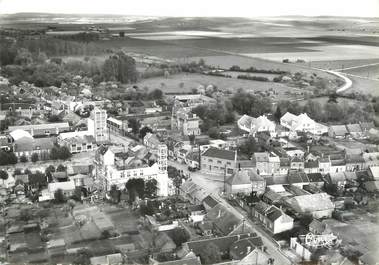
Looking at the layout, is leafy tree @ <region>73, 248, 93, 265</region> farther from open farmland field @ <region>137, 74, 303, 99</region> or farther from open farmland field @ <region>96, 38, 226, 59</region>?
open farmland field @ <region>137, 74, 303, 99</region>

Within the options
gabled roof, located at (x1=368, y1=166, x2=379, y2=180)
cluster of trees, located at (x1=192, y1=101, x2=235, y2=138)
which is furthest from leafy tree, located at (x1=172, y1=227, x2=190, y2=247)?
cluster of trees, located at (x1=192, y1=101, x2=235, y2=138)

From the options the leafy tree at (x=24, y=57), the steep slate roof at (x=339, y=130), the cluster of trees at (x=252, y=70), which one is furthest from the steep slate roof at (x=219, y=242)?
the leafy tree at (x=24, y=57)

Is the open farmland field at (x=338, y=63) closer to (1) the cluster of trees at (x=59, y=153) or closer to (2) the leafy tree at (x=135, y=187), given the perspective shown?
(2) the leafy tree at (x=135, y=187)

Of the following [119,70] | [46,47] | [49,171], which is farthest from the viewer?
[119,70]

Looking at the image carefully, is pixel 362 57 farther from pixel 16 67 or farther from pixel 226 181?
pixel 16 67

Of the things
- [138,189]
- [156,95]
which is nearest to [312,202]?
[138,189]

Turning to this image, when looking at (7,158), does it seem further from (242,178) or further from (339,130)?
(339,130)

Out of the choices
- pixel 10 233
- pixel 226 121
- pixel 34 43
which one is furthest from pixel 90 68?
pixel 10 233
